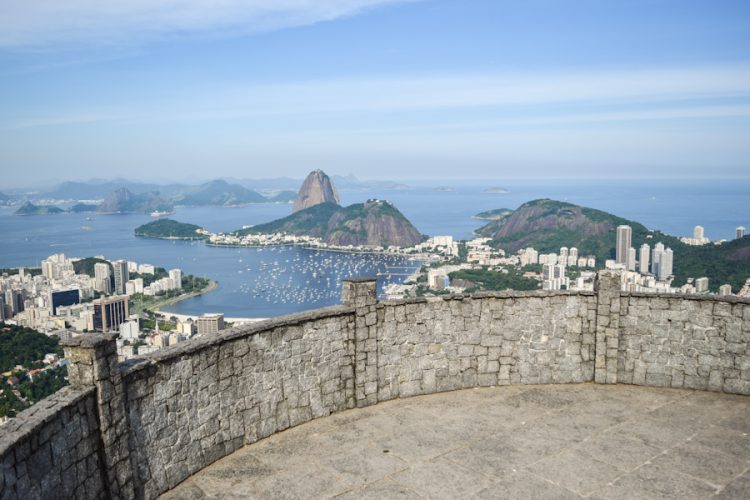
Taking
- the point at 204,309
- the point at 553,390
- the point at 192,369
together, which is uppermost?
the point at 192,369

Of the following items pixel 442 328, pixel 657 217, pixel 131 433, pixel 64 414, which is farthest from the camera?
pixel 657 217

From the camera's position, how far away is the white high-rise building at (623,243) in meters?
73.6

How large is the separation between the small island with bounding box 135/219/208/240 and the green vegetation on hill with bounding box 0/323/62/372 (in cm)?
12600

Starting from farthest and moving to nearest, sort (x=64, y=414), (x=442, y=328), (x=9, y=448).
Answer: (x=442, y=328)
(x=64, y=414)
(x=9, y=448)

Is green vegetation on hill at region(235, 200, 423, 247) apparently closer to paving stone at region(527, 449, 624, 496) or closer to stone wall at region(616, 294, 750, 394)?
stone wall at region(616, 294, 750, 394)

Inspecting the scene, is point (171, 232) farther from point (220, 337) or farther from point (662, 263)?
point (220, 337)

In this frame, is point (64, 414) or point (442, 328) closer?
point (64, 414)

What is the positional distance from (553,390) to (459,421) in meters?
1.89

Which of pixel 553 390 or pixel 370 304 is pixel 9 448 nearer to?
pixel 370 304

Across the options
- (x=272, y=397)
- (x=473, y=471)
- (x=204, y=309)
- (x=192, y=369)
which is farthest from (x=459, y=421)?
(x=204, y=309)

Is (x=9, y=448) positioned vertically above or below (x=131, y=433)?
above

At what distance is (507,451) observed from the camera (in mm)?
6453

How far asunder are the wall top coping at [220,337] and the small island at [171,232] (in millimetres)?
164950

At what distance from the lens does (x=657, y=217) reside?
520 feet
